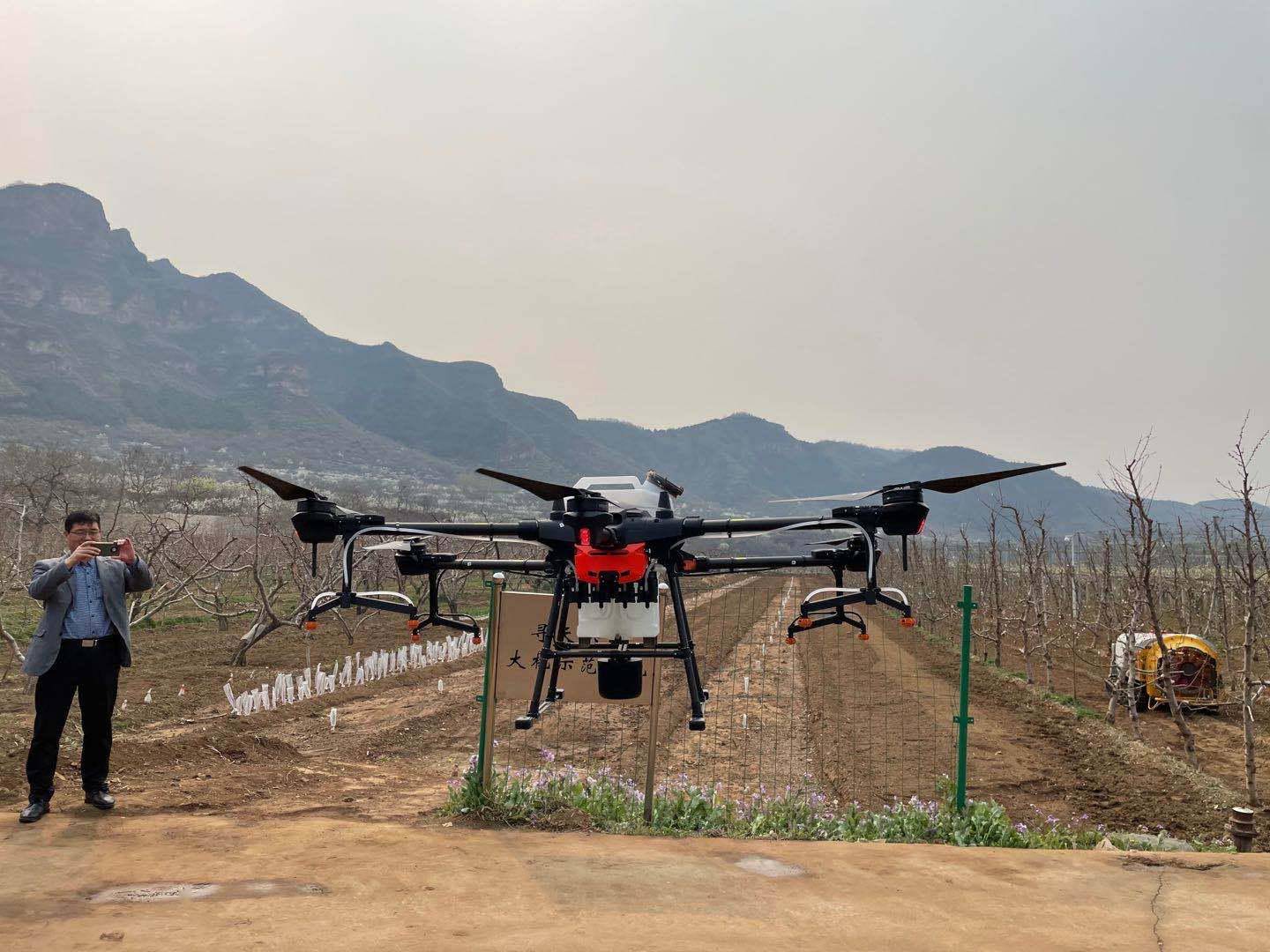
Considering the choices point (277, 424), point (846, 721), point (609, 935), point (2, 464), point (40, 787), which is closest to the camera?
point (609, 935)

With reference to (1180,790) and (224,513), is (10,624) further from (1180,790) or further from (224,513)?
(224,513)

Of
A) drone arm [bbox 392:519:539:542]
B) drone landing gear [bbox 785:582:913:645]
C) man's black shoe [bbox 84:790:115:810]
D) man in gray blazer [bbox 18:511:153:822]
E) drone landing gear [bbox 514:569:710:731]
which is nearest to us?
drone landing gear [bbox 785:582:913:645]

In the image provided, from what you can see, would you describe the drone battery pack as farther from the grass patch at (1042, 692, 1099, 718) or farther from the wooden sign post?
the grass patch at (1042, 692, 1099, 718)

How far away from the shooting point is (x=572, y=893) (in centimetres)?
508

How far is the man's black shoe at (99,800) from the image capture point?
6703mm

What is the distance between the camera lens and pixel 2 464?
80.1m

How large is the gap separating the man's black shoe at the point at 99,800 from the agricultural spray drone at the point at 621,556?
3.22 m

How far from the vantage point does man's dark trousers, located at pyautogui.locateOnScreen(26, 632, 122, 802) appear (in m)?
6.43

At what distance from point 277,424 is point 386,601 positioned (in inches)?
7524

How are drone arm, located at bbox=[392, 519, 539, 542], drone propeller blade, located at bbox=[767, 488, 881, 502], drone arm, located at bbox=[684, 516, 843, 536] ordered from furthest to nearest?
1. drone arm, located at bbox=[392, 519, 539, 542]
2. drone arm, located at bbox=[684, 516, 843, 536]
3. drone propeller blade, located at bbox=[767, 488, 881, 502]

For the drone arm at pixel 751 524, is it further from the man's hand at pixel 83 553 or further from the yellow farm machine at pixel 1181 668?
the yellow farm machine at pixel 1181 668

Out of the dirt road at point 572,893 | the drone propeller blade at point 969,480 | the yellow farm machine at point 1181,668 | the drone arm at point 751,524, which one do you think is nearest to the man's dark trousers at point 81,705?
the dirt road at point 572,893

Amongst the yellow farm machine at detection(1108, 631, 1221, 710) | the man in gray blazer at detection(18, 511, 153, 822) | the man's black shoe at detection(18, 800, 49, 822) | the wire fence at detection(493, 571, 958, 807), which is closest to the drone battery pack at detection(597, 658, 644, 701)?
the wire fence at detection(493, 571, 958, 807)

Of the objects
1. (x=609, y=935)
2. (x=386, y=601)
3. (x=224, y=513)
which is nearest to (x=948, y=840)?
(x=609, y=935)
